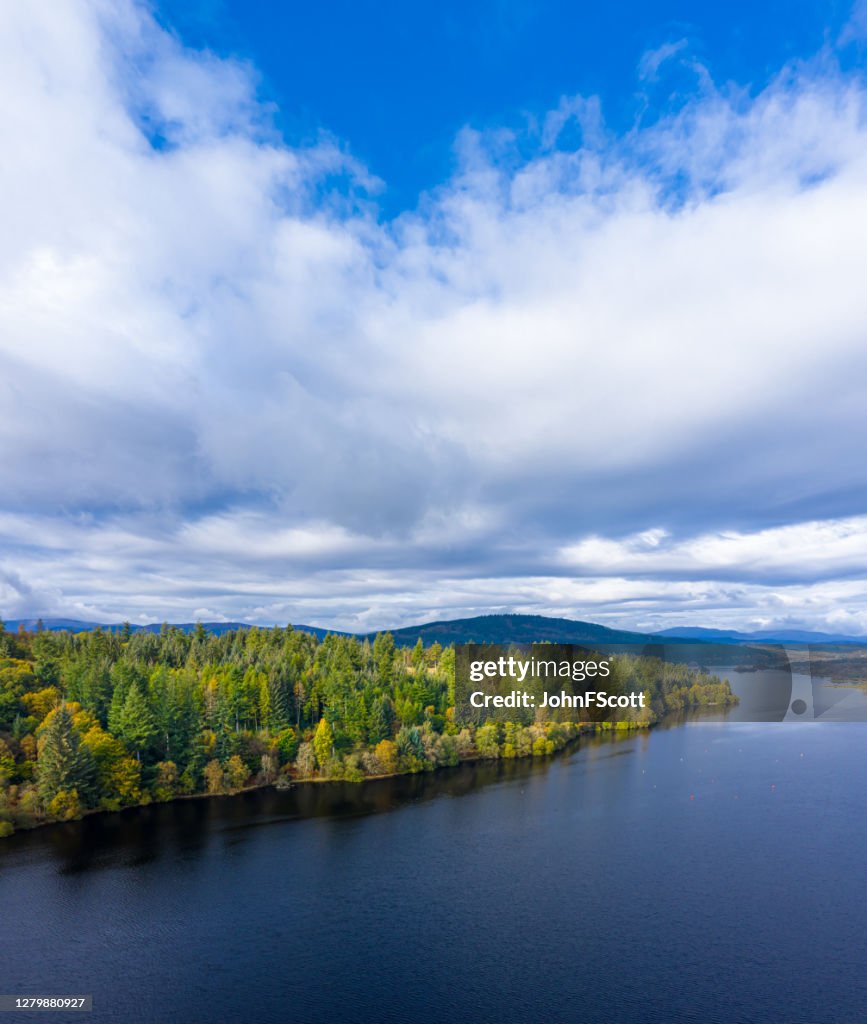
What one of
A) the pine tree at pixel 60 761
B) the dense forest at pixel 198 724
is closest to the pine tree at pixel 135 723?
the dense forest at pixel 198 724

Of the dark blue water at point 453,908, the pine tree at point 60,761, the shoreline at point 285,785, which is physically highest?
the pine tree at point 60,761

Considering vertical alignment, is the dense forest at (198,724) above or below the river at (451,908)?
above

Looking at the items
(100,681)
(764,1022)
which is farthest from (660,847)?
(100,681)

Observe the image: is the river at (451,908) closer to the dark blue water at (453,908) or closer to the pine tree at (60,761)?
the dark blue water at (453,908)

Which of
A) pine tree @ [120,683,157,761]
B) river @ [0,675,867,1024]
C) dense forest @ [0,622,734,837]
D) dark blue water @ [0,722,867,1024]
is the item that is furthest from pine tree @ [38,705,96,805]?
pine tree @ [120,683,157,761]

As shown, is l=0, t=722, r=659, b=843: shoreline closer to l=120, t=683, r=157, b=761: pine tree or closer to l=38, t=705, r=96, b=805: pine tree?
l=38, t=705, r=96, b=805: pine tree

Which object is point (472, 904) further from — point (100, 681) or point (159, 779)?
point (100, 681)
